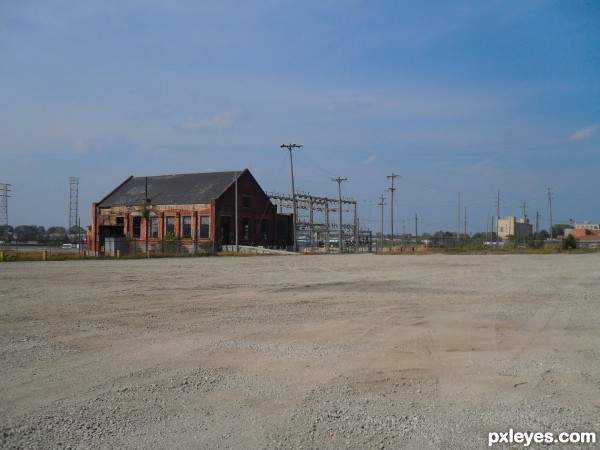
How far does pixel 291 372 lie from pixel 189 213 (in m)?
60.9

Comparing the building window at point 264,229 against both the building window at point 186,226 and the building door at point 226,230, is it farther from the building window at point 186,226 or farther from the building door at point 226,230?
the building window at point 186,226

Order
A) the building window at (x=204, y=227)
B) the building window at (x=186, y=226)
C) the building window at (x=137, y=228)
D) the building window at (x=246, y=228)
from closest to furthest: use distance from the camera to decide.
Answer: the building window at (x=204, y=227) → the building window at (x=186, y=226) → the building window at (x=246, y=228) → the building window at (x=137, y=228)

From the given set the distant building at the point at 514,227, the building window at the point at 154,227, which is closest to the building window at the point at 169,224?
the building window at the point at 154,227

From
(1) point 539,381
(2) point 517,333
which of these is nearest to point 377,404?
(1) point 539,381

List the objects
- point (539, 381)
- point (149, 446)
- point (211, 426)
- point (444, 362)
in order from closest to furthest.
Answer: point (149, 446) < point (211, 426) < point (539, 381) < point (444, 362)

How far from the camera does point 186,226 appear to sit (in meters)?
68.1

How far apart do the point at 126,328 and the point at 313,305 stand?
5.41m

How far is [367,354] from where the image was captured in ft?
30.3

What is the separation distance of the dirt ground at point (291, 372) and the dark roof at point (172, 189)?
5339 centimetres

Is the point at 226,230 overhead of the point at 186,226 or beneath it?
beneath

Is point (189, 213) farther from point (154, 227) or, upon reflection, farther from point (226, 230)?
point (154, 227)

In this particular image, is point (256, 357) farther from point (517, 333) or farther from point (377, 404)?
point (517, 333)

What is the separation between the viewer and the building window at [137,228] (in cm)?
7163

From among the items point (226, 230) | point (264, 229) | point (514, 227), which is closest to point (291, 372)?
point (226, 230)
